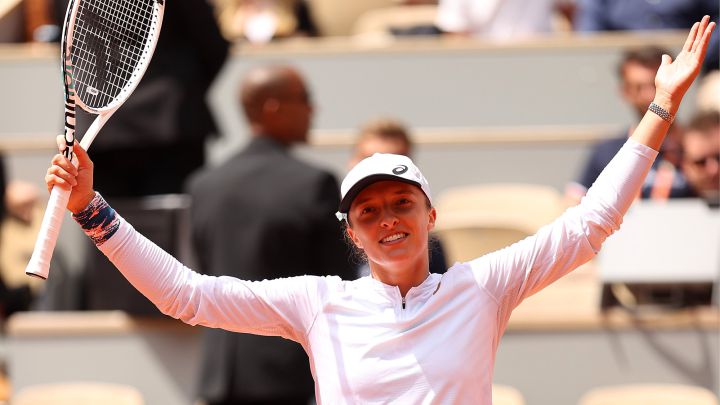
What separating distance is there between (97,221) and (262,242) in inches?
75.7

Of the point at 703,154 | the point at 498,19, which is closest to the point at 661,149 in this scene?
the point at 703,154

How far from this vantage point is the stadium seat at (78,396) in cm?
555

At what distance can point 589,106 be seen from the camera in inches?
320

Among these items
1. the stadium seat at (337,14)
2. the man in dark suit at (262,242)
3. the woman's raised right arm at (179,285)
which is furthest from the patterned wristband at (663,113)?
the stadium seat at (337,14)

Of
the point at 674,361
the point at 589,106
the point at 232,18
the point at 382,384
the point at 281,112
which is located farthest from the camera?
the point at 232,18

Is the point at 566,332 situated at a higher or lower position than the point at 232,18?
lower

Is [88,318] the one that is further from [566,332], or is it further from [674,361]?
[674,361]

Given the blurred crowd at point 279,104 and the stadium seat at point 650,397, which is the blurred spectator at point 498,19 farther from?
the stadium seat at point 650,397

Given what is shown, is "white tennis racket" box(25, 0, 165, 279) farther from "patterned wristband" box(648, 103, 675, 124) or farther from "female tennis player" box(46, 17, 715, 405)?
"patterned wristband" box(648, 103, 675, 124)

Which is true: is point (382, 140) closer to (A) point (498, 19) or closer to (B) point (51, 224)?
Answer: (B) point (51, 224)

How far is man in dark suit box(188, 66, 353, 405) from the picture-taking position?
16.0 feet

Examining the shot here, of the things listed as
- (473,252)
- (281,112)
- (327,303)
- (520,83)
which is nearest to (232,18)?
(520,83)

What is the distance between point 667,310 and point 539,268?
274 centimetres

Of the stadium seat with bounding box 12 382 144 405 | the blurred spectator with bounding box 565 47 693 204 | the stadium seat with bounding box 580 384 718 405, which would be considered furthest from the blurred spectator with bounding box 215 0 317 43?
the stadium seat with bounding box 580 384 718 405
